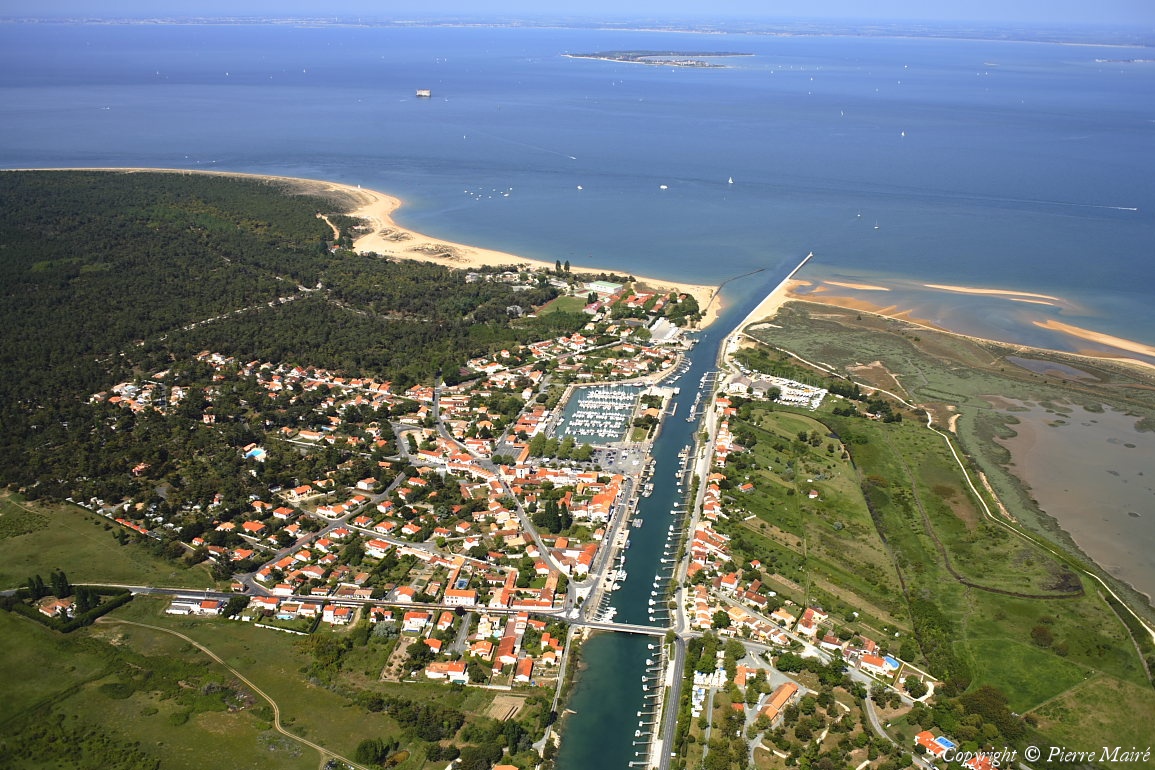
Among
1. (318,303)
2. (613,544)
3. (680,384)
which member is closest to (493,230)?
(318,303)

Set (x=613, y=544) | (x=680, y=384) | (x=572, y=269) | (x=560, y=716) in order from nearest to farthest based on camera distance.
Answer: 1. (x=560, y=716)
2. (x=613, y=544)
3. (x=680, y=384)
4. (x=572, y=269)

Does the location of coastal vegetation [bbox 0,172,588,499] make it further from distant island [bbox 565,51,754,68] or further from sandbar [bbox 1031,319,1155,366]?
distant island [bbox 565,51,754,68]

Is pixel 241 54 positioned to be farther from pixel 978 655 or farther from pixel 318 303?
pixel 978 655

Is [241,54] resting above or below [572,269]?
above

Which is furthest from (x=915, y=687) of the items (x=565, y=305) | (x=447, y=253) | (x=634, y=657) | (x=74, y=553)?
(x=447, y=253)

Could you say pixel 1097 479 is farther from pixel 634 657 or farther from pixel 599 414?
pixel 634 657

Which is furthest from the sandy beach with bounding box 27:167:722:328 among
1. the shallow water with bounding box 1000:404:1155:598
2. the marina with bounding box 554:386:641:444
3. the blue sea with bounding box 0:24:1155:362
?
the shallow water with bounding box 1000:404:1155:598
